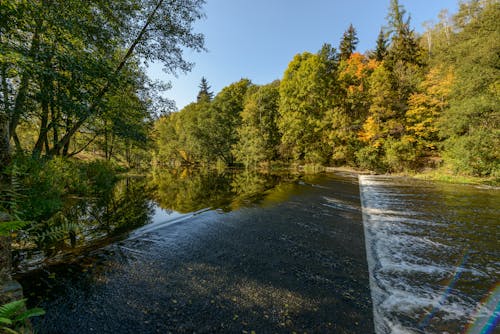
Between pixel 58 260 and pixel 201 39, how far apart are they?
30.3ft

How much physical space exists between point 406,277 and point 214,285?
3191 mm

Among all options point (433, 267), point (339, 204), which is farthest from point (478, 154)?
point (433, 267)

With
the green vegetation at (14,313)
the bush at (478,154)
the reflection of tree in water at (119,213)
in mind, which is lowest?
the reflection of tree in water at (119,213)

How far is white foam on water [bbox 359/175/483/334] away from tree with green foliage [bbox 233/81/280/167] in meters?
20.9

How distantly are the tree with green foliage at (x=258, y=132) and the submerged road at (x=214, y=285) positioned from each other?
840 inches

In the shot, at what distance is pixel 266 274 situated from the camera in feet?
11.4

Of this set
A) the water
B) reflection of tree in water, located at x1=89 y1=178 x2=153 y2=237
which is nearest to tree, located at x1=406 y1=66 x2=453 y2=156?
the water

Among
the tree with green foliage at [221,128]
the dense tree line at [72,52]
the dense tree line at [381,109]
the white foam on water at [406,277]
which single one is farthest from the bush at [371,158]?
the dense tree line at [72,52]

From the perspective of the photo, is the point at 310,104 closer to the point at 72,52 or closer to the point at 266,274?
the point at 72,52

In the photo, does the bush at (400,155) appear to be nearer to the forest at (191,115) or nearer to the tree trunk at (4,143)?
the forest at (191,115)

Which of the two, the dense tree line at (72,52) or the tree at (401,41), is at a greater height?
the tree at (401,41)

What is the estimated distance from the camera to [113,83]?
660 cm

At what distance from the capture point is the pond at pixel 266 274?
2.48m

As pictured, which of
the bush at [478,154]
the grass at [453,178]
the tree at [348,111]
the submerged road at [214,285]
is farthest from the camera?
the tree at [348,111]
